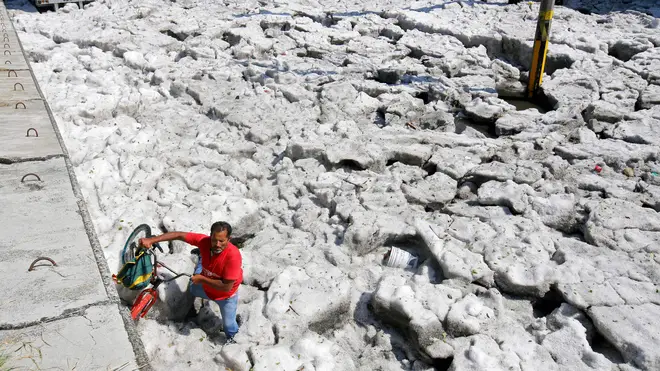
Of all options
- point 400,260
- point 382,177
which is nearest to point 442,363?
point 400,260

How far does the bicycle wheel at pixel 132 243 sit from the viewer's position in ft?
12.4

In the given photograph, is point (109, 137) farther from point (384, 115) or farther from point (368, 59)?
point (368, 59)

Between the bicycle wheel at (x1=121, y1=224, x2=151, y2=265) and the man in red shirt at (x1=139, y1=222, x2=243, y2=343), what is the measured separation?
9.7 inches

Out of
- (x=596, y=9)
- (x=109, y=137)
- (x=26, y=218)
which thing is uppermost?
(x=596, y=9)

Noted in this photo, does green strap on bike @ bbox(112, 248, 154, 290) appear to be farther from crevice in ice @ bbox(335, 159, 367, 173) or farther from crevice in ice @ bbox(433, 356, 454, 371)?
crevice in ice @ bbox(335, 159, 367, 173)

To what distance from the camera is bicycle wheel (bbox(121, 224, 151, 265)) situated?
12.4ft

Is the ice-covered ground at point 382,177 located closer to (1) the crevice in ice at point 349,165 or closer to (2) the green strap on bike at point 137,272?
(1) the crevice in ice at point 349,165

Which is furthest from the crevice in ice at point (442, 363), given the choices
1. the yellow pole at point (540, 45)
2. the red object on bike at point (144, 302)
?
the yellow pole at point (540, 45)

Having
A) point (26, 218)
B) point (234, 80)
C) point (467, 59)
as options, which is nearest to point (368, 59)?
point (467, 59)

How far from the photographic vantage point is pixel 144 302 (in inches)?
140

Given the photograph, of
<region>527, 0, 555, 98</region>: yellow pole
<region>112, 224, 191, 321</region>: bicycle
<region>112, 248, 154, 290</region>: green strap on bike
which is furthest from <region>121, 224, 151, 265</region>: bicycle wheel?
<region>527, 0, 555, 98</region>: yellow pole

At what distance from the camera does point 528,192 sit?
5.12 m

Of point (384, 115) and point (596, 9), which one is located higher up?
point (596, 9)

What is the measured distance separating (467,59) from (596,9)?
205 inches
